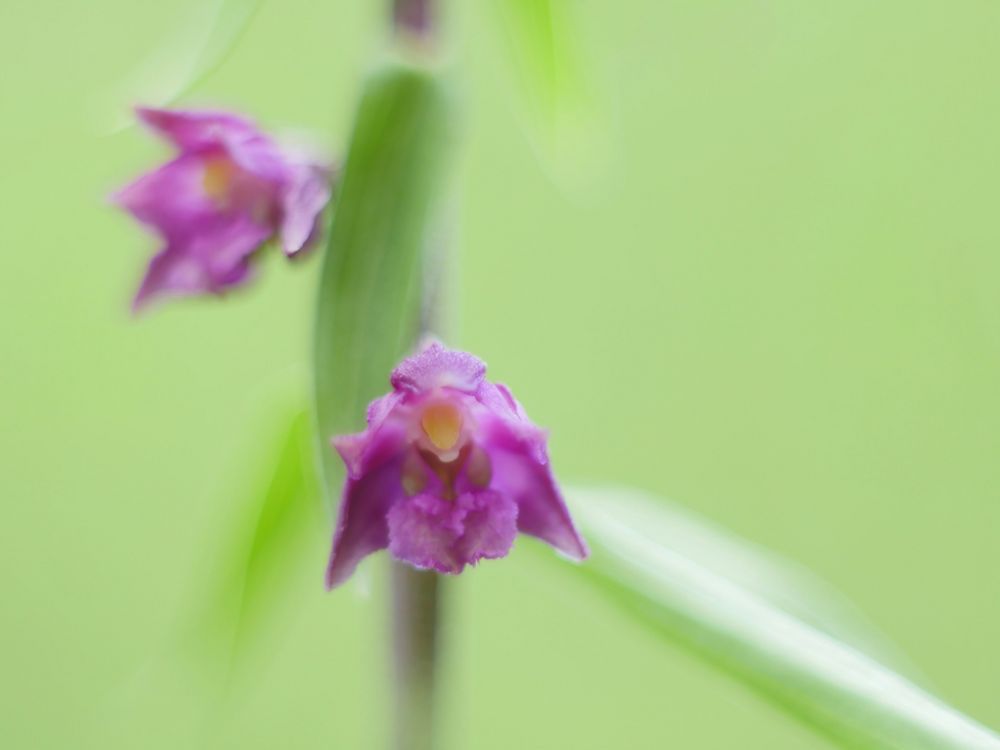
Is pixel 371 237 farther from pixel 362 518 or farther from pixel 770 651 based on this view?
pixel 770 651

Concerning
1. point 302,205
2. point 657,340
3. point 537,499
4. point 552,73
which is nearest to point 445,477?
point 537,499

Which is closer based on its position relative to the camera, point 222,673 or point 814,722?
point 814,722

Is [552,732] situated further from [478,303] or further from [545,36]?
[545,36]

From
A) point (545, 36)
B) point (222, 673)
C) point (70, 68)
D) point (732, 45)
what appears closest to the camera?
point (545, 36)

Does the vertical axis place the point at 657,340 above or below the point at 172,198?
below

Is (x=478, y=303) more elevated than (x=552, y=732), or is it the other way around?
(x=478, y=303)

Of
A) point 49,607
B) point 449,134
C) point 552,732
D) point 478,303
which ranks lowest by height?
point 552,732

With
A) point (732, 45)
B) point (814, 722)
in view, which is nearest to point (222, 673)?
point (814, 722)

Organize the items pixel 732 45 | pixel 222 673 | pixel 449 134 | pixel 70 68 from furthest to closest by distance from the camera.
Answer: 1. pixel 732 45
2. pixel 70 68
3. pixel 222 673
4. pixel 449 134
